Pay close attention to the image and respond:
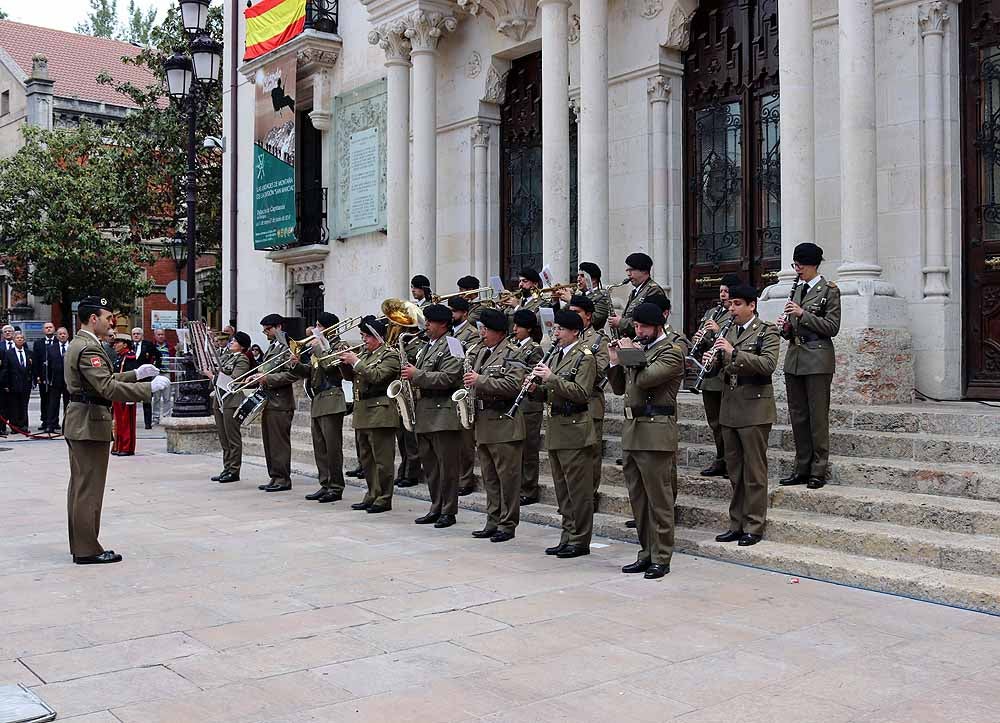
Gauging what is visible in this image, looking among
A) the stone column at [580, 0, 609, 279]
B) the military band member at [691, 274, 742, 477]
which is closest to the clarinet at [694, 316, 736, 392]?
the military band member at [691, 274, 742, 477]

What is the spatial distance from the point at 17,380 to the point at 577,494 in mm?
15089

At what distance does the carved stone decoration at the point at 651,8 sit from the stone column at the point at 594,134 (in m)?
0.93

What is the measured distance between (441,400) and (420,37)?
9.28 metres

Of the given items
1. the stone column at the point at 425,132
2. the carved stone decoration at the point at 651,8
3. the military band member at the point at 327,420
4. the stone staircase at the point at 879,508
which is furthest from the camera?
the stone column at the point at 425,132

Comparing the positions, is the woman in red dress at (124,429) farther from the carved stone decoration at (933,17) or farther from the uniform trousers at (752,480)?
the carved stone decoration at (933,17)

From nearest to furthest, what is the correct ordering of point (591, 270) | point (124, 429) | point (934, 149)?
point (934, 149)
point (591, 270)
point (124, 429)

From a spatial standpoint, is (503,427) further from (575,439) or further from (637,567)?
(637,567)

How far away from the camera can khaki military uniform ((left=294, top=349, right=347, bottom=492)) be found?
1166cm

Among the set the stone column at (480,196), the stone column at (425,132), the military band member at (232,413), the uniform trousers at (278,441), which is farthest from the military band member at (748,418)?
the stone column at (480,196)

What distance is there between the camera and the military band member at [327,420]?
1165cm

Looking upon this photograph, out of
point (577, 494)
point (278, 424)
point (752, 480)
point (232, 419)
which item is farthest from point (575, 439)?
point (232, 419)

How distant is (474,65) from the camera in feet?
57.8

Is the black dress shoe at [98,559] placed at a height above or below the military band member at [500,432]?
below

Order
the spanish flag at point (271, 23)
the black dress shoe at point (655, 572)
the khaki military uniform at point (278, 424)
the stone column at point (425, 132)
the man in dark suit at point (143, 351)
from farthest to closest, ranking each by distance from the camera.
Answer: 1. the spanish flag at point (271, 23)
2. the man in dark suit at point (143, 351)
3. the stone column at point (425, 132)
4. the khaki military uniform at point (278, 424)
5. the black dress shoe at point (655, 572)
